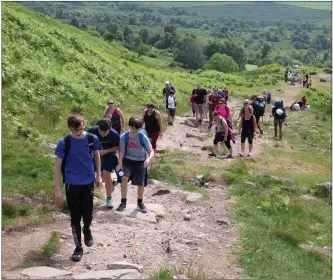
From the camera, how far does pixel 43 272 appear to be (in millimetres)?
7320

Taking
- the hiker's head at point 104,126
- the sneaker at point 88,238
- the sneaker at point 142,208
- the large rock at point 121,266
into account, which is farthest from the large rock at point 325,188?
the large rock at point 121,266

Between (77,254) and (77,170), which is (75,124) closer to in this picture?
(77,170)

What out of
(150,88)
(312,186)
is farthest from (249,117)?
(150,88)

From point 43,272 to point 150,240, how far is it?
2.46 metres

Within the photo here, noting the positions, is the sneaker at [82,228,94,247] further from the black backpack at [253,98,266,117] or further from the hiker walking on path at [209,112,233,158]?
the black backpack at [253,98,266,117]

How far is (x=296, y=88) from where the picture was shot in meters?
66.8

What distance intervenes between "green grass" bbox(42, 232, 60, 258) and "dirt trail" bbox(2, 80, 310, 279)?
11cm

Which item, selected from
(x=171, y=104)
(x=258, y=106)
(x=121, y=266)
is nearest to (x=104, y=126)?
(x=121, y=266)

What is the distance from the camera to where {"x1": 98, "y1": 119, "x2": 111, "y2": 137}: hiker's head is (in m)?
9.89

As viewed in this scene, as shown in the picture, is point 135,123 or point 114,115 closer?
point 135,123

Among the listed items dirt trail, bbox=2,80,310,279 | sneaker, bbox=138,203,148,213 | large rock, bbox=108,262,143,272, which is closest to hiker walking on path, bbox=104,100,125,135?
dirt trail, bbox=2,80,310,279

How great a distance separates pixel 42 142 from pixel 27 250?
25.7 feet

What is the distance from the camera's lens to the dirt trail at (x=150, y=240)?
26.7ft

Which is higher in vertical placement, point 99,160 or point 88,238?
point 99,160
